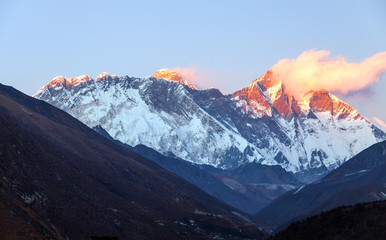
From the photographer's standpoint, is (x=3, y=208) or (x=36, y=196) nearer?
(x=3, y=208)

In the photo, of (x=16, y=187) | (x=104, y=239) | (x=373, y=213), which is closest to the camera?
(x=104, y=239)

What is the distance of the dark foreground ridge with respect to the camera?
94.4 m

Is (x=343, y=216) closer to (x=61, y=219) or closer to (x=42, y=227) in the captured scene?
(x=42, y=227)

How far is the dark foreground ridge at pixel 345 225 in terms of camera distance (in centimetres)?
9438

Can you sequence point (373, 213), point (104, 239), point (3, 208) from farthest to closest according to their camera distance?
point (3, 208), point (373, 213), point (104, 239)

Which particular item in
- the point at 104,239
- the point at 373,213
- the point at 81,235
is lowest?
the point at 81,235

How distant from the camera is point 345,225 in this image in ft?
322

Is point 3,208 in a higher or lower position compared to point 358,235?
lower

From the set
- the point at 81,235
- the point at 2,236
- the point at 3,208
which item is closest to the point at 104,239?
the point at 2,236

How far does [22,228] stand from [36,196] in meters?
57.7

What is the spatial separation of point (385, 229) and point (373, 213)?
7045 millimetres

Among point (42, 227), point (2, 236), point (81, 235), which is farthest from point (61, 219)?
point (2, 236)

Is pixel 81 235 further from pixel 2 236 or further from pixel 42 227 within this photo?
pixel 2 236

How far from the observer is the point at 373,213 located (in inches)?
3952
